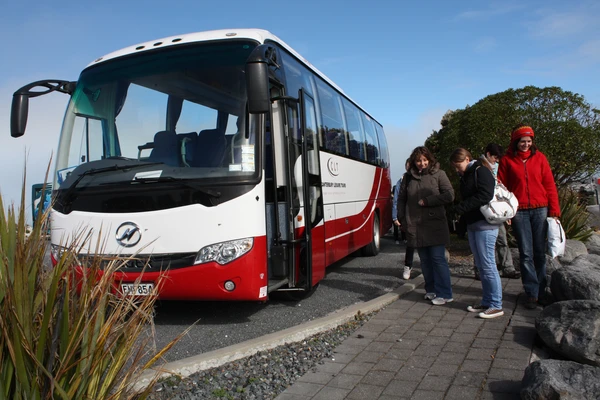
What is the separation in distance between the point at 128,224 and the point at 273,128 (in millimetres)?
1908

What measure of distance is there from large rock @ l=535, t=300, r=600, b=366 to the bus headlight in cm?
287

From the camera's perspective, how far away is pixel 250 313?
22.9 feet

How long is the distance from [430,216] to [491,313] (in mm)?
1326

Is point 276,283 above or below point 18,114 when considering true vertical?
below

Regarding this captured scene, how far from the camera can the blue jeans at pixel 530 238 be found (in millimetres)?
6477

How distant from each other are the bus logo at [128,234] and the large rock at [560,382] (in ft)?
13.2

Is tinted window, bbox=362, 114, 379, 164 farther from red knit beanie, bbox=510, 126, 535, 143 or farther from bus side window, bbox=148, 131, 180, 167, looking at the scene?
bus side window, bbox=148, 131, 180, 167

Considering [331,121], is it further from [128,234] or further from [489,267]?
[128,234]

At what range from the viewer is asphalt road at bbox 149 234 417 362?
5795 millimetres

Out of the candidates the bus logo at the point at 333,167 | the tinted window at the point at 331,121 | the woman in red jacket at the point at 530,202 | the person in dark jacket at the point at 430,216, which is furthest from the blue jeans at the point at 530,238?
the tinted window at the point at 331,121

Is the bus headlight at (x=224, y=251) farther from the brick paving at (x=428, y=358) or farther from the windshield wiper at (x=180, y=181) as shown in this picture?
the brick paving at (x=428, y=358)

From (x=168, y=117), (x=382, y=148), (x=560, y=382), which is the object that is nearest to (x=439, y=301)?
(x=560, y=382)

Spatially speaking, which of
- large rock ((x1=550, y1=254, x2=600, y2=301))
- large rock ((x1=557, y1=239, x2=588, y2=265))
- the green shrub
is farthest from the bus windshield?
the green shrub

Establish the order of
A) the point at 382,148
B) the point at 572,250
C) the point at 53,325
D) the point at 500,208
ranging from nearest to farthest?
the point at 53,325, the point at 500,208, the point at 572,250, the point at 382,148
